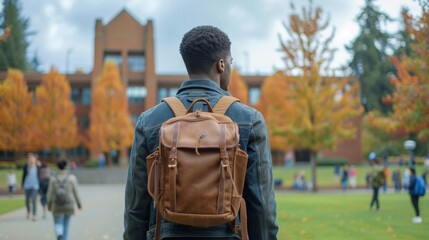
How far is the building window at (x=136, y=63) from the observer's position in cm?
6212

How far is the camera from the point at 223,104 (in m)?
2.67

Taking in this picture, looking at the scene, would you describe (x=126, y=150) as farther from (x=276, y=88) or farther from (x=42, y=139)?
(x=276, y=88)

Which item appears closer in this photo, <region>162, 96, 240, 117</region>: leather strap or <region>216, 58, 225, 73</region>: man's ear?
<region>162, 96, 240, 117</region>: leather strap

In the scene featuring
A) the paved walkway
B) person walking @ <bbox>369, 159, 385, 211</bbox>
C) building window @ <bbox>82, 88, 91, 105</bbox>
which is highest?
building window @ <bbox>82, 88, 91, 105</bbox>

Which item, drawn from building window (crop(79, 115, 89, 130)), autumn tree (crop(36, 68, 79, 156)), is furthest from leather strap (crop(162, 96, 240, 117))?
building window (crop(79, 115, 89, 130))

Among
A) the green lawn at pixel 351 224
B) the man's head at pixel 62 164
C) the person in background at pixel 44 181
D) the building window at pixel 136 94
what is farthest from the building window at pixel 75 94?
the man's head at pixel 62 164

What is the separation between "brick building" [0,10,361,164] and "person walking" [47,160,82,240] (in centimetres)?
4901

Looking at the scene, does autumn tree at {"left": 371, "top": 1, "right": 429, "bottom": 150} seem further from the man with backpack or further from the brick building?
the brick building

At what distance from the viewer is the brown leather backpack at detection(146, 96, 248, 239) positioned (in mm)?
2355

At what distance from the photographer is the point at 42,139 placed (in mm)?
50281

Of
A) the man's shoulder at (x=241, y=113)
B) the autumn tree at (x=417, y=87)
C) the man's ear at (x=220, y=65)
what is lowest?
the man's shoulder at (x=241, y=113)

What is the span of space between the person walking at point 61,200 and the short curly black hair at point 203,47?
830cm

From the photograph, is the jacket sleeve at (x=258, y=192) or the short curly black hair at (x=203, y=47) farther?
the short curly black hair at (x=203, y=47)

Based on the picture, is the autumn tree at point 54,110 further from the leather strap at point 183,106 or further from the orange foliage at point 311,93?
the leather strap at point 183,106
